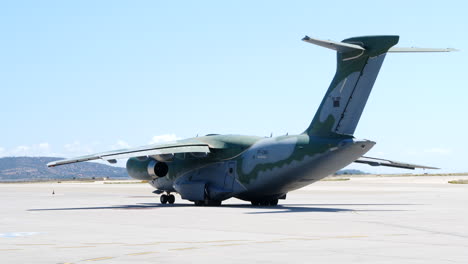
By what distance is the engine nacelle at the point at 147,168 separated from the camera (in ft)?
133

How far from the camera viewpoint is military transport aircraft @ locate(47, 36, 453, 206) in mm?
31234

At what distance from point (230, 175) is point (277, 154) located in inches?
153

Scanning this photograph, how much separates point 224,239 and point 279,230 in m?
3.39

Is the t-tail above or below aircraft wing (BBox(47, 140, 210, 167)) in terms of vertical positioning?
above

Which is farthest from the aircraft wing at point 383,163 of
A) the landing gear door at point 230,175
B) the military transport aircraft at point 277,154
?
the landing gear door at point 230,175

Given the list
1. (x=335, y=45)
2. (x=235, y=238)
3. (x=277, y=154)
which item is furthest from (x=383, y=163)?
(x=235, y=238)

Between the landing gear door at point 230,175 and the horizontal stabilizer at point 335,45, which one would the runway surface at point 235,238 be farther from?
the landing gear door at point 230,175

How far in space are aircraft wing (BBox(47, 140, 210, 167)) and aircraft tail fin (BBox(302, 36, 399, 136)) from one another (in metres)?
7.66

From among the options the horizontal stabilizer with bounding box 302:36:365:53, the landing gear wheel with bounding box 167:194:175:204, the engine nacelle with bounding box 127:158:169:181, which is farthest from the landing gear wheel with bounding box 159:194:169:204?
the horizontal stabilizer with bounding box 302:36:365:53

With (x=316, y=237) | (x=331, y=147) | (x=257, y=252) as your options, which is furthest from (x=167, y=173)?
(x=257, y=252)

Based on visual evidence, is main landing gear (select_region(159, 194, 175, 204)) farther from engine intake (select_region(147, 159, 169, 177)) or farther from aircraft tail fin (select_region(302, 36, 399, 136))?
aircraft tail fin (select_region(302, 36, 399, 136))

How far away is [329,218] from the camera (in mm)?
26906

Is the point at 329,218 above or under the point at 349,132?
under

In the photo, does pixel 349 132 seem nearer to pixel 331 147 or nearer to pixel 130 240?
pixel 331 147
